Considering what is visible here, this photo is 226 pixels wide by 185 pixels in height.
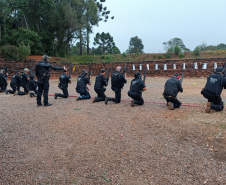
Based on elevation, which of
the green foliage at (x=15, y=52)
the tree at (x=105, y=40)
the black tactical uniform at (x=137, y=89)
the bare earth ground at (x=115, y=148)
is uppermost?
the tree at (x=105, y=40)

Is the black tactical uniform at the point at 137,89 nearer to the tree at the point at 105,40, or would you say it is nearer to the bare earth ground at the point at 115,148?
the bare earth ground at the point at 115,148

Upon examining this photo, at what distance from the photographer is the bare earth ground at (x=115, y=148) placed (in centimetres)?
280

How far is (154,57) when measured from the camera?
25.8m

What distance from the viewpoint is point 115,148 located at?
3.64m

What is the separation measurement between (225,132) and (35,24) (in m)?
31.4

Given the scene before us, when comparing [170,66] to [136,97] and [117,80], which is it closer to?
[117,80]

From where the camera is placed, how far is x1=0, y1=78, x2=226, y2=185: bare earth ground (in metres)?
2.80

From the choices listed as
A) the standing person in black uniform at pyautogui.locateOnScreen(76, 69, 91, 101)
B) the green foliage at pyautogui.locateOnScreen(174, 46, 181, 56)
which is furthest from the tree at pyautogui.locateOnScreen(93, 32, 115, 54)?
the standing person in black uniform at pyautogui.locateOnScreen(76, 69, 91, 101)

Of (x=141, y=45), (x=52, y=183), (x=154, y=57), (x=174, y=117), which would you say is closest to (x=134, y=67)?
(x=154, y=57)

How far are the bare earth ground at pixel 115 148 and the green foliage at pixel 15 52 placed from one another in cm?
1761

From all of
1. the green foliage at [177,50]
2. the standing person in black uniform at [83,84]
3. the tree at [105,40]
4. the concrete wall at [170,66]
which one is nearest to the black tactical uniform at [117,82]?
the standing person in black uniform at [83,84]

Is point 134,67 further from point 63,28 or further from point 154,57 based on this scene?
point 63,28

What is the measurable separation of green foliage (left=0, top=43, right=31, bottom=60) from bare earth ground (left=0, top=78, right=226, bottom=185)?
17.6 metres

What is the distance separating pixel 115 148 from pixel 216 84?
3.56 m
